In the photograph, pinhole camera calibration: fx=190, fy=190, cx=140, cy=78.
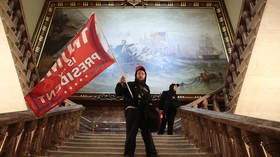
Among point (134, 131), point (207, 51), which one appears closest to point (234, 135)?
point (134, 131)

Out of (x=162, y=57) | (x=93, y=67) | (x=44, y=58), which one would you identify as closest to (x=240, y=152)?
(x=93, y=67)

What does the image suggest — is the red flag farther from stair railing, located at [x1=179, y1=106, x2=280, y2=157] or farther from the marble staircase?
stair railing, located at [x1=179, y1=106, x2=280, y2=157]

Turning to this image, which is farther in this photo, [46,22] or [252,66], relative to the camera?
[46,22]

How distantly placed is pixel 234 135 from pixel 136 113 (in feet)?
3.62

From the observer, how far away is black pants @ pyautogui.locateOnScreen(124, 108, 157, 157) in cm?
230

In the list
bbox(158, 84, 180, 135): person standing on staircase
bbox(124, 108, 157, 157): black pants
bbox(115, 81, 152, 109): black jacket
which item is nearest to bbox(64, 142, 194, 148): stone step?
bbox(124, 108, 157, 157): black pants

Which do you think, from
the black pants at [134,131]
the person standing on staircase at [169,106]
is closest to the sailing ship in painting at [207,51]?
the person standing on staircase at [169,106]

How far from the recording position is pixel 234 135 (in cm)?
182

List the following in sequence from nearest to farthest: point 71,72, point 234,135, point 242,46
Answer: point 234,135 → point 71,72 → point 242,46

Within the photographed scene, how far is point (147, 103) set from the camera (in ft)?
8.13

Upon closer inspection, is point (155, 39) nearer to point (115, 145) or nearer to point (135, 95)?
point (115, 145)

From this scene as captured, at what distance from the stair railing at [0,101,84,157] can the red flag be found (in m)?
0.22

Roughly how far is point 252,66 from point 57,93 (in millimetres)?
3444

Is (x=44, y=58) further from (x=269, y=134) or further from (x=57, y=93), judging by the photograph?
(x=269, y=134)
